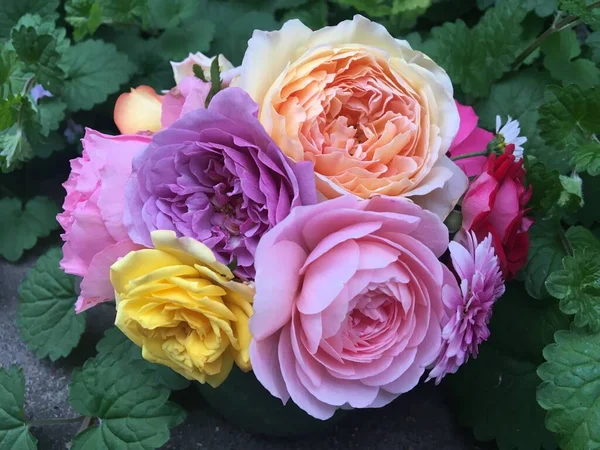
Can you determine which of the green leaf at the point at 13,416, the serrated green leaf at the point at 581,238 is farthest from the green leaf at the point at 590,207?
the green leaf at the point at 13,416

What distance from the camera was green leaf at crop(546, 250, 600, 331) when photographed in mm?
686

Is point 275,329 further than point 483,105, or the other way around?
point 483,105

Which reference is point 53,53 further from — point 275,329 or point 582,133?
point 582,133

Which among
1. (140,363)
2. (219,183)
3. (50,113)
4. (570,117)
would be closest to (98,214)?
(219,183)

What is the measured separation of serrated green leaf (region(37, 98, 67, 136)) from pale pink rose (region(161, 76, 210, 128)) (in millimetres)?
381

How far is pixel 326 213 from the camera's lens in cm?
54

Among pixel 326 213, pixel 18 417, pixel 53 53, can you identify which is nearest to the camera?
pixel 326 213

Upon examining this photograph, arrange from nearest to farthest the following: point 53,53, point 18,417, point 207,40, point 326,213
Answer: point 326,213, point 18,417, point 53,53, point 207,40

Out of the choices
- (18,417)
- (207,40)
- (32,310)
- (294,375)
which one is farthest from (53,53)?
(294,375)

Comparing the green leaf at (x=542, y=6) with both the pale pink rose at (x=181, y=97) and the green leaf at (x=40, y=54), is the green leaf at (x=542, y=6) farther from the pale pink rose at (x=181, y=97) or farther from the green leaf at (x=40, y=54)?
the green leaf at (x=40, y=54)

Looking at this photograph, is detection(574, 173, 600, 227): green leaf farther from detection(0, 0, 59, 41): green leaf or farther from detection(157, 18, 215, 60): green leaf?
detection(0, 0, 59, 41): green leaf

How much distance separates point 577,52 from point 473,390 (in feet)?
1.78

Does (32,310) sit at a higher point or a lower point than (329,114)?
lower

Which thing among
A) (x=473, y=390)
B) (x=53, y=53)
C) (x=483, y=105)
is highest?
(x=53, y=53)
